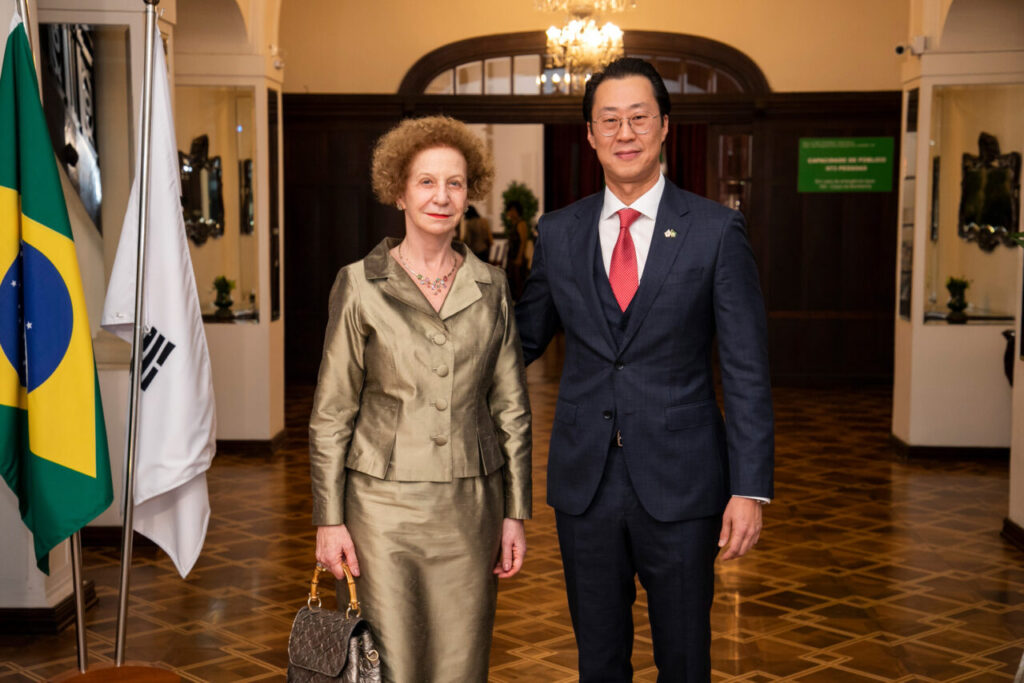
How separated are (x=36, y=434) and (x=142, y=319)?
499 mm

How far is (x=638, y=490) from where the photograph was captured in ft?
9.98

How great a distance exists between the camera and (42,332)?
12.5ft

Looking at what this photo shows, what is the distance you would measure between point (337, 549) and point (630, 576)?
768 mm

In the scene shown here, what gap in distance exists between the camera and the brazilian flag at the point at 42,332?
12.4ft

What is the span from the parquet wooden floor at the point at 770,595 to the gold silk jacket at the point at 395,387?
187 centimetres

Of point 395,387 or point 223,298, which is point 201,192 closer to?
point 223,298

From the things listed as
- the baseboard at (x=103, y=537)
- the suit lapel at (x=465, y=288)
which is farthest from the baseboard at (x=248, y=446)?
the suit lapel at (x=465, y=288)

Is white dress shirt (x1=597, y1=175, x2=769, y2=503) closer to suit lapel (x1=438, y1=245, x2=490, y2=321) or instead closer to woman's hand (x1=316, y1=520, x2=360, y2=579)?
suit lapel (x1=438, y1=245, x2=490, y2=321)

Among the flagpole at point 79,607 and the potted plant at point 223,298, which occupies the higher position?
the potted plant at point 223,298

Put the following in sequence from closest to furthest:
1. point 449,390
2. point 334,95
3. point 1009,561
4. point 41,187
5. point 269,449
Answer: point 449,390 → point 41,187 → point 1009,561 → point 269,449 → point 334,95

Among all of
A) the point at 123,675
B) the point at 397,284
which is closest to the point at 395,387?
the point at 397,284

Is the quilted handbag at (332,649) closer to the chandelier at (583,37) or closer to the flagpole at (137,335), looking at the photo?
the flagpole at (137,335)

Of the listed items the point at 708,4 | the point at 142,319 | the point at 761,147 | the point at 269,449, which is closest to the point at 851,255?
the point at 761,147

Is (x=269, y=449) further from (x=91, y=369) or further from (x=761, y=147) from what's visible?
(x=761, y=147)
